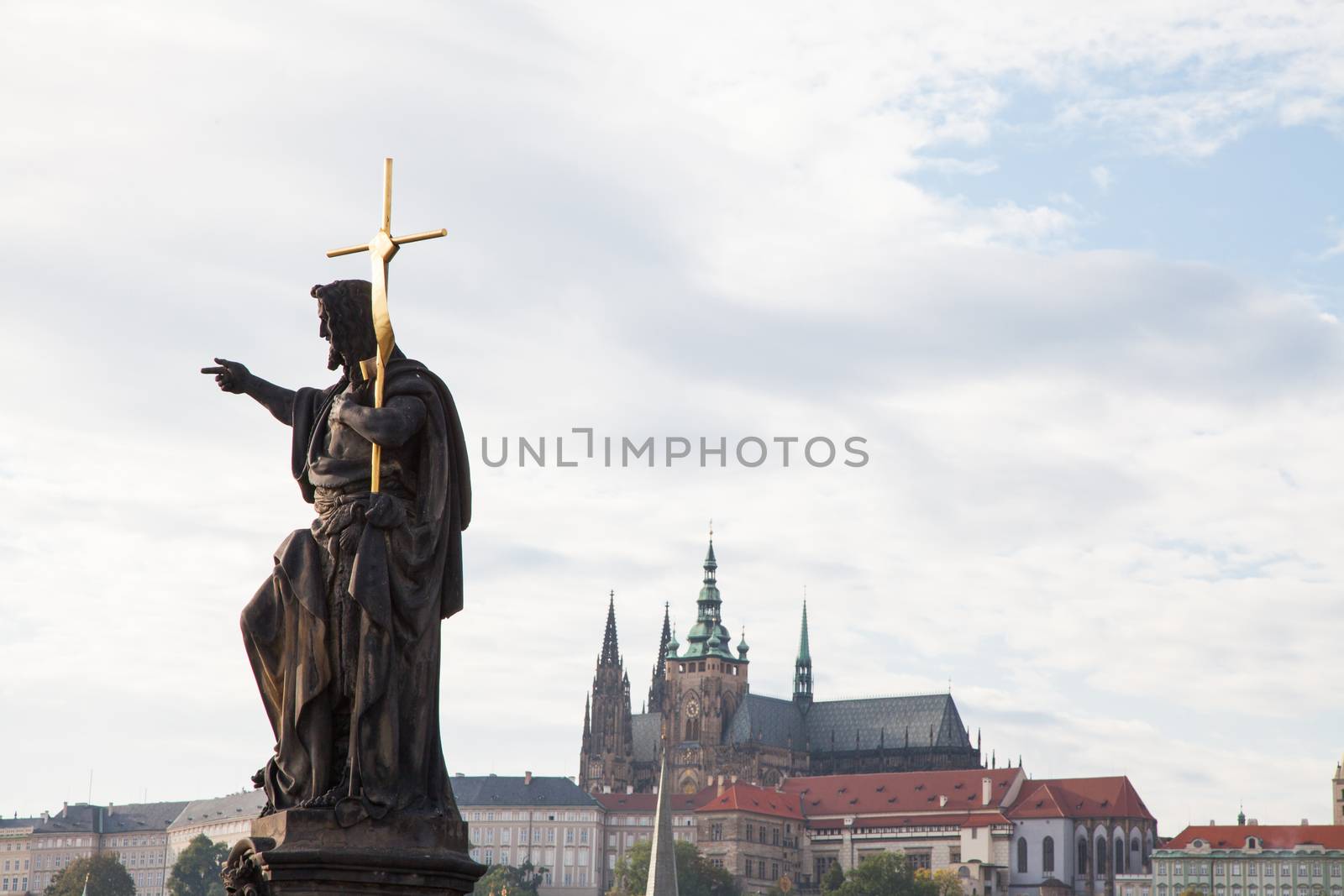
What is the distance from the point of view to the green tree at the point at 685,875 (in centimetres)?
14275

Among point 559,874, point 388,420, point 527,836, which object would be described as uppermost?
point 388,420

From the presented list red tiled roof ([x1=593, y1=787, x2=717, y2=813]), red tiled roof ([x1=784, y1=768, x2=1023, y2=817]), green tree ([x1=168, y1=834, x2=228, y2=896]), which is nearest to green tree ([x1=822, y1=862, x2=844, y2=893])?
red tiled roof ([x1=784, y1=768, x2=1023, y2=817])

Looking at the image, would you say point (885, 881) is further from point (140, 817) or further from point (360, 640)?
point (360, 640)

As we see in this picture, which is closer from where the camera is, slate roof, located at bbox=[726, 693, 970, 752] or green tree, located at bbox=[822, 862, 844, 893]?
green tree, located at bbox=[822, 862, 844, 893]

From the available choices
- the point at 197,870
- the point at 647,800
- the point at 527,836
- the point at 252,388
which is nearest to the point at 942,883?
the point at 647,800

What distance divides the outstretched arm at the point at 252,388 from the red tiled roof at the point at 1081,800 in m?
148

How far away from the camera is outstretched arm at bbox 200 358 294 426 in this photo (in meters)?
7.44

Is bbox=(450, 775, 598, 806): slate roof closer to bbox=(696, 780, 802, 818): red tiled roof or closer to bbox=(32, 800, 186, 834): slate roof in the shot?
bbox=(696, 780, 802, 818): red tiled roof

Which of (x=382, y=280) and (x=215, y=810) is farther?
(x=215, y=810)

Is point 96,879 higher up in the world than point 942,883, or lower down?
lower down

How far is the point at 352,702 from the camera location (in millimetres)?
6832

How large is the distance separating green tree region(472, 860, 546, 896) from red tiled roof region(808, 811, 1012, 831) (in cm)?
2203

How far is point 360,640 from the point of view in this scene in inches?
269

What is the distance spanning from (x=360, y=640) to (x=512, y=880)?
14495 cm
